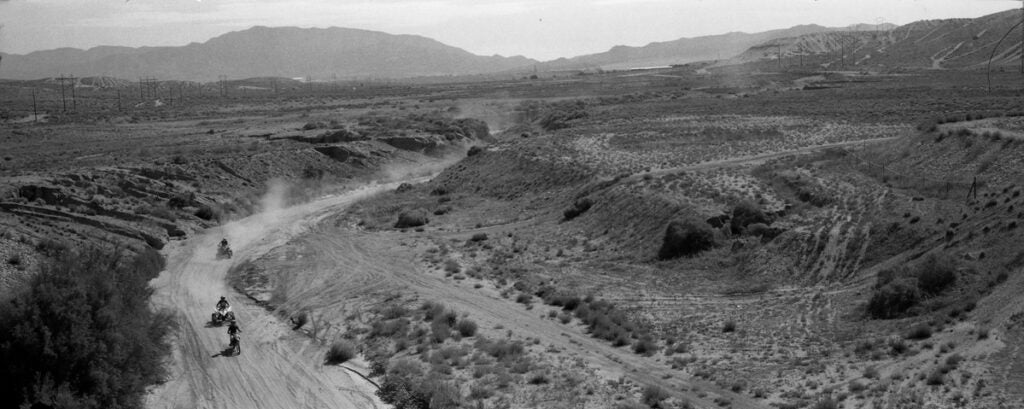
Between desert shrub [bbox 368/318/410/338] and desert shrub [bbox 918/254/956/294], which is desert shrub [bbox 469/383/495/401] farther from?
desert shrub [bbox 918/254/956/294]

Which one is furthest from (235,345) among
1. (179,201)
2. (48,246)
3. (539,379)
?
(179,201)

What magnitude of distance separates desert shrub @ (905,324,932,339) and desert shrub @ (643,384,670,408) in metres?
6.75

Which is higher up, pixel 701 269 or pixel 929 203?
pixel 929 203

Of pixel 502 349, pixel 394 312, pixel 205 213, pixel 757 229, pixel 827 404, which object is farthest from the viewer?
pixel 205 213

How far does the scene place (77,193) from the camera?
4784 centimetres

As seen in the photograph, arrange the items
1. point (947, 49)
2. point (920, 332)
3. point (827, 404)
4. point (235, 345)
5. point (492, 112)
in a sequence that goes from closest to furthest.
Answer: point (827, 404)
point (920, 332)
point (235, 345)
point (492, 112)
point (947, 49)

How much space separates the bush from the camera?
29906 mm

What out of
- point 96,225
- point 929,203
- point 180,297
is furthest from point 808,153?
point 96,225

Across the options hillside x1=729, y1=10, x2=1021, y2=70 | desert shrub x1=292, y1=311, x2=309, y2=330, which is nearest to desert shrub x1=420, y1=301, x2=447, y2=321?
desert shrub x1=292, y1=311, x2=309, y2=330

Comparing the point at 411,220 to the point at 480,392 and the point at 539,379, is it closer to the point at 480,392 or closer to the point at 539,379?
the point at 539,379

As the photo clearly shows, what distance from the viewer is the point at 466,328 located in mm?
30016

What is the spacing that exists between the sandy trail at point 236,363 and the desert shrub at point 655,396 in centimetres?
740

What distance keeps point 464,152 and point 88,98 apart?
396 ft

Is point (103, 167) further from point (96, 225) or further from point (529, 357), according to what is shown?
point (529, 357)
